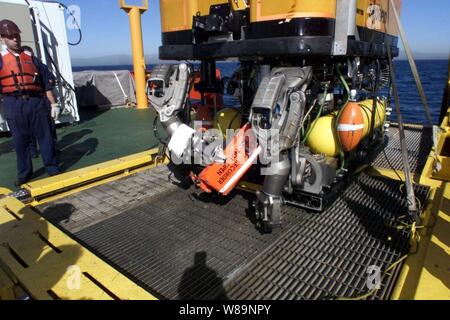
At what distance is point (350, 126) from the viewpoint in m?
3.06

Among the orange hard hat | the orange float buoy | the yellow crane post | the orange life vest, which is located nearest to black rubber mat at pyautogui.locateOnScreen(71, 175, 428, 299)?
the orange float buoy

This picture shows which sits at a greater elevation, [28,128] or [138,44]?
[138,44]

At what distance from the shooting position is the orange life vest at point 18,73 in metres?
4.07

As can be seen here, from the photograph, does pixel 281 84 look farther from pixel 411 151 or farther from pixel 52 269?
pixel 411 151

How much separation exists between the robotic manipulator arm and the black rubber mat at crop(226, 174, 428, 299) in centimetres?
123

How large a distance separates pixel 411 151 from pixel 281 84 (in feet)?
11.1

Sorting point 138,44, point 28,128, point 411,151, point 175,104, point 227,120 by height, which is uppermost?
point 138,44

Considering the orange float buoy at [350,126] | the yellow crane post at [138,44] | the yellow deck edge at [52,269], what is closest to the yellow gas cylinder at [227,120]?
the orange float buoy at [350,126]

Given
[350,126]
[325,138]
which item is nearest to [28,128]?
[325,138]

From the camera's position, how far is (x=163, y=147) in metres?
4.17

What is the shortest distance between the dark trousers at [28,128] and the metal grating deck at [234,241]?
1.28 metres

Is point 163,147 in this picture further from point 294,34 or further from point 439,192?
point 439,192

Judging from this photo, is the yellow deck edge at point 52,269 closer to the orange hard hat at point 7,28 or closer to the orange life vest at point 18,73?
the orange life vest at point 18,73
